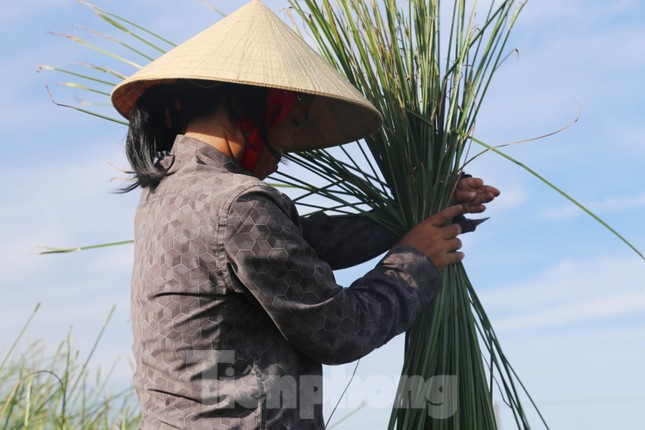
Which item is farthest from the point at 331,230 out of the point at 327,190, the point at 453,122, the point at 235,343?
the point at 235,343

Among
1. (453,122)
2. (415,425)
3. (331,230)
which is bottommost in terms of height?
(415,425)

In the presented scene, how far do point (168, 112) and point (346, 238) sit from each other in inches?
22.0

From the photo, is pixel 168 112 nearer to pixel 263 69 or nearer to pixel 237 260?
pixel 263 69

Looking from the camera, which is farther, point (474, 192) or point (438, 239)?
point (474, 192)

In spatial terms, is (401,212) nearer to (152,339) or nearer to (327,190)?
(327,190)

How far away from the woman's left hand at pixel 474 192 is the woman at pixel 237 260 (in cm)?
21

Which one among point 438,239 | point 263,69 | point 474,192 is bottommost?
Answer: point 438,239

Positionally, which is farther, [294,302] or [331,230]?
[331,230]

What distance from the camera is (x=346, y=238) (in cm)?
202

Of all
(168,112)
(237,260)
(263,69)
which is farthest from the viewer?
(168,112)

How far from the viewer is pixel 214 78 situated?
5.16 feet

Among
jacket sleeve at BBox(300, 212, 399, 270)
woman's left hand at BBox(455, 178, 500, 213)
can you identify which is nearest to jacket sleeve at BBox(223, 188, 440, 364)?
jacket sleeve at BBox(300, 212, 399, 270)

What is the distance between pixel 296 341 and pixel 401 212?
24.3 inches

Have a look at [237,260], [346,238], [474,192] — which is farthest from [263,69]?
[474,192]
